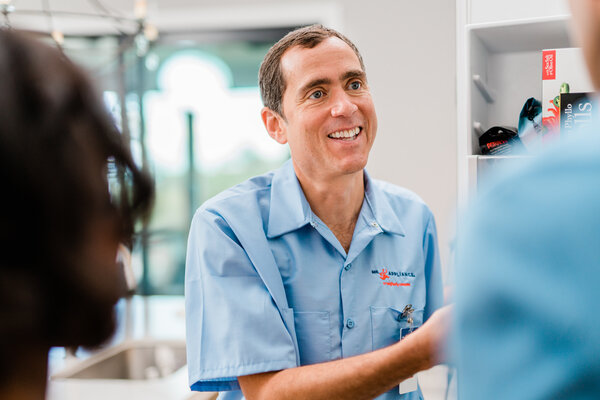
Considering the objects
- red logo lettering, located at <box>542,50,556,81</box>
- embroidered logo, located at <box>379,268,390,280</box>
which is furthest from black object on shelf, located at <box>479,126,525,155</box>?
embroidered logo, located at <box>379,268,390,280</box>

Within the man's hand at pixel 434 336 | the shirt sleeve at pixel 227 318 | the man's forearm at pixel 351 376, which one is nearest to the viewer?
the man's hand at pixel 434 336

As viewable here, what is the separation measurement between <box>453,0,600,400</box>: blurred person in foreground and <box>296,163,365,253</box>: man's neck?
994mm

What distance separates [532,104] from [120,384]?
1.78 metres

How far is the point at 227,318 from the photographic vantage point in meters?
1.17

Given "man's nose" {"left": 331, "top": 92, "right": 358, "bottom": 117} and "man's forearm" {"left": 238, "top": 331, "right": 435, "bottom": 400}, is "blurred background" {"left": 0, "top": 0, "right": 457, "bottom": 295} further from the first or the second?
"man's forearm" {"left": 238, "top": 331, "right": 435, "bottom": 400}

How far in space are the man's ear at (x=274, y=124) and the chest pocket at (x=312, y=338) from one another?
505 mm

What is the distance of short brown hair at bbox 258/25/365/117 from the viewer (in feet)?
4.54

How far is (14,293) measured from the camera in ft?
1.61

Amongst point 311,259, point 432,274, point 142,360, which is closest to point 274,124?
point 311,259

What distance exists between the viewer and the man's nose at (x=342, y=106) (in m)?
1.34

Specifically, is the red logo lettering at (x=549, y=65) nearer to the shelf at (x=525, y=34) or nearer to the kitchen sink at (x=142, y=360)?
the shelf at (x=525, y=34)

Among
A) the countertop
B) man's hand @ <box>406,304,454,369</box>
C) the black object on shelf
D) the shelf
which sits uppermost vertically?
the shelf

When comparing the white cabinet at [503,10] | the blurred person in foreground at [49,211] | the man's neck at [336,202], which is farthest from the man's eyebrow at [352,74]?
the blurred person in foreground at [49,211]

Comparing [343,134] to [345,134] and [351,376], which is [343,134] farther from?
[351,376]
